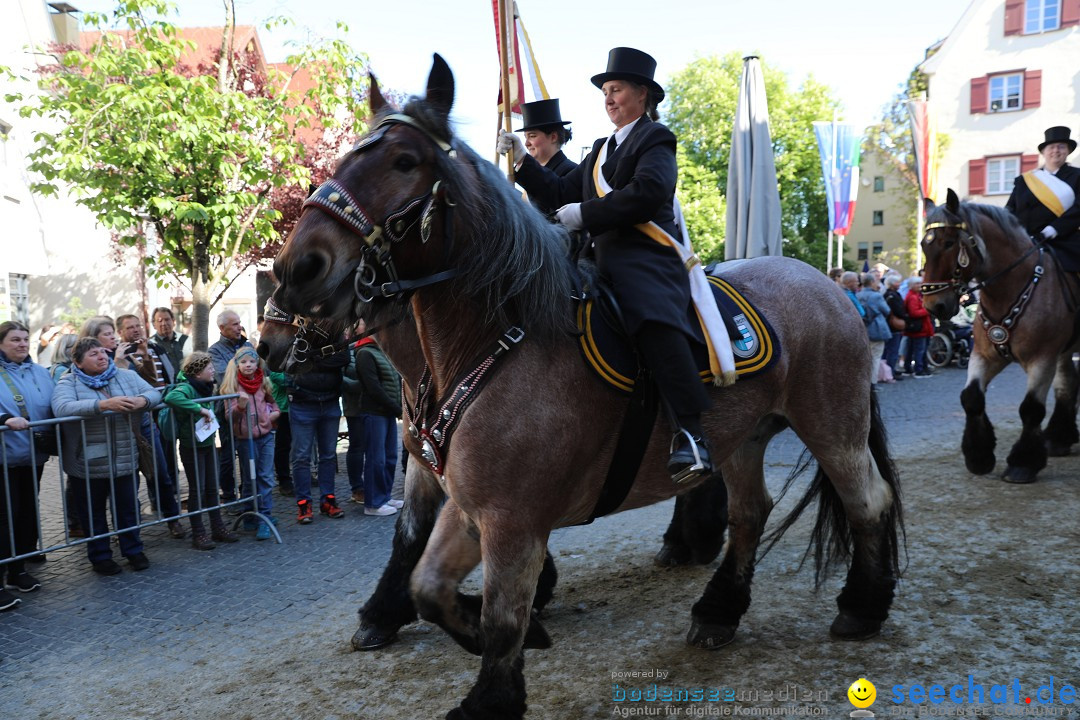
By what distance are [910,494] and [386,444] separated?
4.68 meters

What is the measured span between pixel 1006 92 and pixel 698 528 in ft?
108

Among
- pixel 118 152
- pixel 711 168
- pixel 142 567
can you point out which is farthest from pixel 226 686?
pixel 711 168

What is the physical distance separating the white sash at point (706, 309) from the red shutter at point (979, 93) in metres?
33.5

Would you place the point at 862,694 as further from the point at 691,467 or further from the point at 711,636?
the point at 691,467

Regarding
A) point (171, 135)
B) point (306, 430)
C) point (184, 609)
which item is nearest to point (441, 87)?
point (184, 609)

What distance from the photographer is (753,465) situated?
4.30 m

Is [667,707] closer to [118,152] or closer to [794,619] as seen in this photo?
[794,619]

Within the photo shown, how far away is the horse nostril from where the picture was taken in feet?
7.80

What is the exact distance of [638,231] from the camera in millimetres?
3301

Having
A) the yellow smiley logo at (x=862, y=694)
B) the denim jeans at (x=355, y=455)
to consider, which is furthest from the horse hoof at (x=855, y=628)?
the denim jeans at (x=355, y=455)

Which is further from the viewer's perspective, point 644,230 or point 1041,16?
point 1041,16

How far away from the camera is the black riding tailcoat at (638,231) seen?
10.0ft

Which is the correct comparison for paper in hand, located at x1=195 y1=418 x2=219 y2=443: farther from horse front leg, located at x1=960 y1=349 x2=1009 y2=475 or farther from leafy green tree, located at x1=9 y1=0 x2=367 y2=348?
horse front leg, located at x1=960 y1=349 x2=1009 y2=475

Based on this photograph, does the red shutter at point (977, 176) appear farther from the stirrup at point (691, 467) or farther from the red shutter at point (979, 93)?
the stirrup at point (691, 467)
